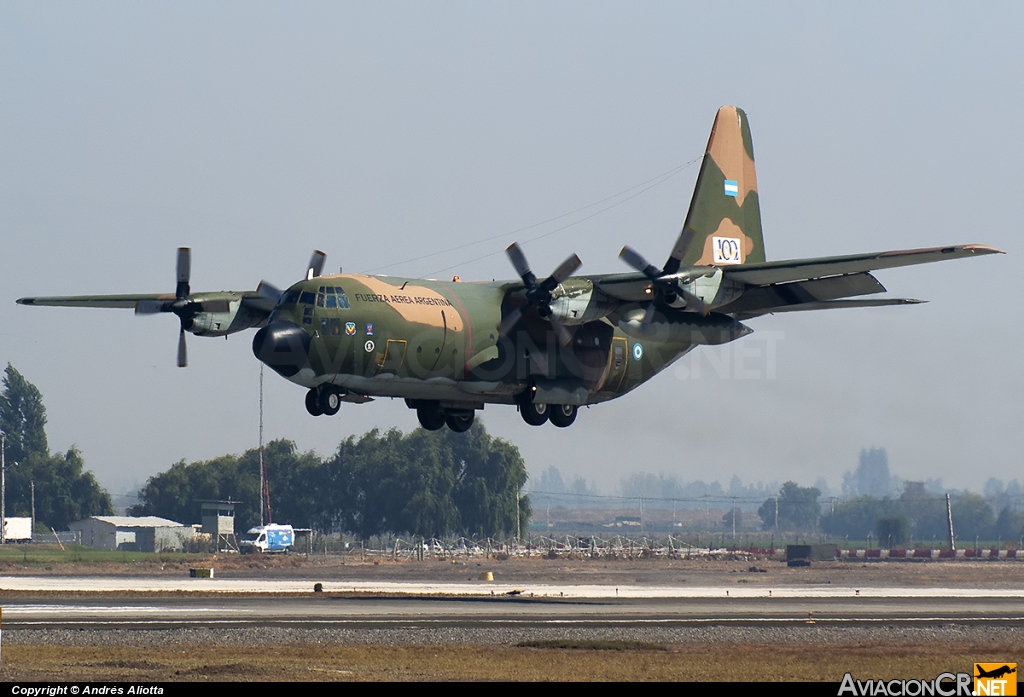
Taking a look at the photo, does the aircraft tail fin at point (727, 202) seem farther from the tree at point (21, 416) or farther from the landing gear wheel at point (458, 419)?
the tree at point (21, 416)

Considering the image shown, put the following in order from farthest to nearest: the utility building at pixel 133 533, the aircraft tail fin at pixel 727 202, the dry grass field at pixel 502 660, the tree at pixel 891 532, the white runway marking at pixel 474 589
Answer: the tree at pixel 891 532 → the utility building at pixel 133 533 → the white runway marking at pixel 474 589 → the aircraft tail fin at pixel 727 202 → the dry grass field at pixel 502 660

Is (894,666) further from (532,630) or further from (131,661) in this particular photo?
(131,661)

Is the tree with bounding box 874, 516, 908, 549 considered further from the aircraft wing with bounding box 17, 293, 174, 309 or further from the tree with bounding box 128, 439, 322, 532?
the aircraft wing with bounding box 17, 293, 174, 309

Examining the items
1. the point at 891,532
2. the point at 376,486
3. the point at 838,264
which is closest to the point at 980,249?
the point at 838,264

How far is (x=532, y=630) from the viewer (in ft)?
117

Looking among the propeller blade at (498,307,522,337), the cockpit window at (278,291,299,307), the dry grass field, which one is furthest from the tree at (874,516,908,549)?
the cockpit window at (278,291,299,307)

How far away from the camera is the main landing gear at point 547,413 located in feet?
144

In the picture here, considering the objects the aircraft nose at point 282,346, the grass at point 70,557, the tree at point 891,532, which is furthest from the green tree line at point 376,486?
the aircraft nose at point 282,346

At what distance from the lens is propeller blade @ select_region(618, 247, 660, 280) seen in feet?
137

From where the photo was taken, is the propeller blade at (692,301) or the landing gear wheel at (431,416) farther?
the landing gear wheel at (431,416)

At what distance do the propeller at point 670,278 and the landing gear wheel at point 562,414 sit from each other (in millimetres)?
4643

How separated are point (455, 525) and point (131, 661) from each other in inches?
3994

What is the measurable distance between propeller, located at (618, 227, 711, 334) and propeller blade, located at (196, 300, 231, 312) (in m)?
13.5

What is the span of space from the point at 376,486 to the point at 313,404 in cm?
9155
